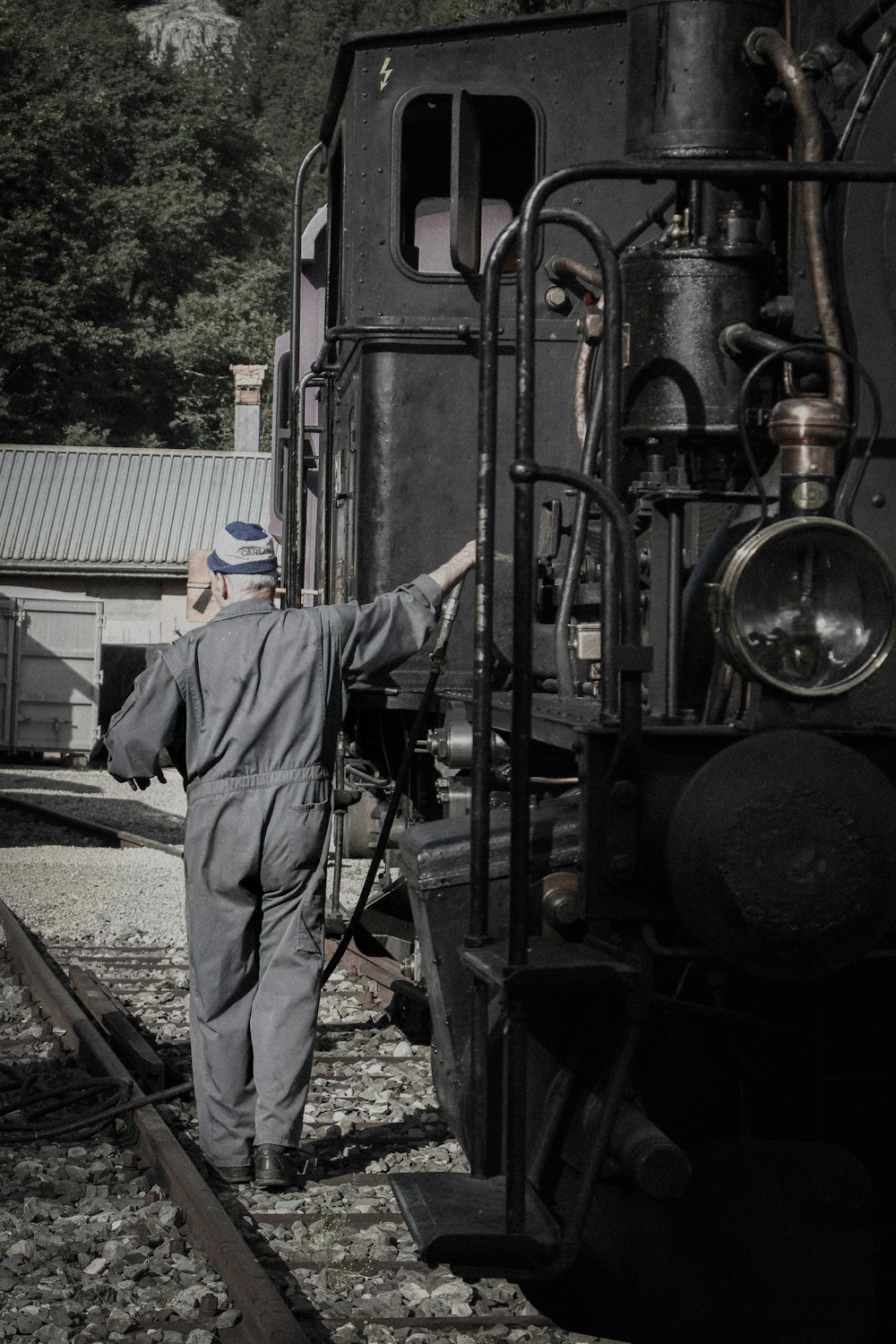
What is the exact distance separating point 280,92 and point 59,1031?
8608 cm

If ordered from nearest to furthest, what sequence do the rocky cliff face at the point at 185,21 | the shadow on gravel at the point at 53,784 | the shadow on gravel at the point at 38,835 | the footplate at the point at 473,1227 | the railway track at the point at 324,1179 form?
1. the footplate at the point at 473,1227
2. the railway track at the point at 324,1179
3. the shadow on gravel at the point at 38,835
4. the shadow on gravel at the point at 53,784
5. the rocky cliff face at the point at 185,21

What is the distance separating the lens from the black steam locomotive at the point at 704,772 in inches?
116

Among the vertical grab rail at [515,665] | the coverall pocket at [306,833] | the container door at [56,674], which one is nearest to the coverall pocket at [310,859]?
the coverall pocket at [306,833]

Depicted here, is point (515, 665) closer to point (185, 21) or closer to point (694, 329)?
point (694, 329)

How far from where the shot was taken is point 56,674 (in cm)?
2388

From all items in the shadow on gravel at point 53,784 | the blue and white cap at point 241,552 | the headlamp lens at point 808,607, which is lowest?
the shadow on gravel at point 53,784

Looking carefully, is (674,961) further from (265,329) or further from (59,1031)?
(265,329)

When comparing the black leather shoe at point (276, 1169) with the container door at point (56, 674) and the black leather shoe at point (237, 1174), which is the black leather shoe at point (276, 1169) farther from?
the container door at point (56, 674)

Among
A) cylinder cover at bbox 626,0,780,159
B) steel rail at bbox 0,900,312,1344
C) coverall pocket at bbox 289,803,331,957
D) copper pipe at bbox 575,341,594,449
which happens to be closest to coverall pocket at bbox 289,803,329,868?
coverall pocket at bbox 289,803,331,957

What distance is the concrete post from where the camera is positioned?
38.1 m

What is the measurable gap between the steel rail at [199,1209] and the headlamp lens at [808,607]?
66.2 inches

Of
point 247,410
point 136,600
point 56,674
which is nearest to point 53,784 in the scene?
point 56,674

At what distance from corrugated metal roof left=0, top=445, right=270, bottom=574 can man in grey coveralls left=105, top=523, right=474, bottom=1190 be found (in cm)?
2891

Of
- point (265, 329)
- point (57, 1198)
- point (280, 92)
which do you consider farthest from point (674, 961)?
point (280, 92)
